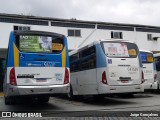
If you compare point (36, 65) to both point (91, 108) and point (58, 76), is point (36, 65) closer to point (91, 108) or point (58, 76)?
point (58, 76)

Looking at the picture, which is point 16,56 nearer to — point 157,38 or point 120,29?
point 120,29

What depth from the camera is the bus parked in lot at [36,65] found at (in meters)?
11.9

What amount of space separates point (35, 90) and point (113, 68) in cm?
382

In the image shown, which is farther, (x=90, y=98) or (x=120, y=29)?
(x=120, y=29)

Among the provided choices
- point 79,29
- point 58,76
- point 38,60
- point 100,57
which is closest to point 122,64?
point 100,57

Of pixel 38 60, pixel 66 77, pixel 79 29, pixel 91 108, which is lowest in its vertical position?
pixel 91 108

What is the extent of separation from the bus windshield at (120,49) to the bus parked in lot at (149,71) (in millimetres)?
4679

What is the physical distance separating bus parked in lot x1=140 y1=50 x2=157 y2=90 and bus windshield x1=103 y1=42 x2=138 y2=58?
184 inches

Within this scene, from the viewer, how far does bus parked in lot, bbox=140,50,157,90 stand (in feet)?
62.6

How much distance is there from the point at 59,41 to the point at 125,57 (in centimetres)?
328

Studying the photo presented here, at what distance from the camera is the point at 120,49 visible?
47.8 feet

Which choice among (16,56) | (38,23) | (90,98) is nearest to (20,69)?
(16,56)

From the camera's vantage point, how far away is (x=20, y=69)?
11969 mm

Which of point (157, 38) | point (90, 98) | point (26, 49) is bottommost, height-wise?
point (90, 98)
